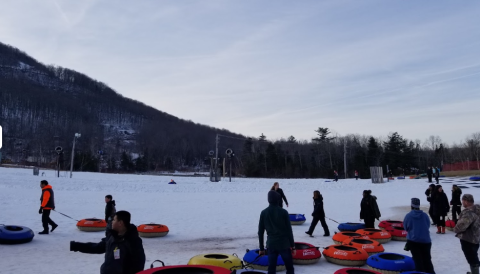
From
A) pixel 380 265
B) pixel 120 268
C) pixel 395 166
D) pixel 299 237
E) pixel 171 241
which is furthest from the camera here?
pixel 395 166

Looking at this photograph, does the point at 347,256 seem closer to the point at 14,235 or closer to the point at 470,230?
the point at 470,230

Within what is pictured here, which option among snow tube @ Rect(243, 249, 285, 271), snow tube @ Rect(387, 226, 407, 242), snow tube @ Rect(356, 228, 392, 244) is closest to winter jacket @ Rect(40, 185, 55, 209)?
snow tube @ Rect(243, 249, 285, 271)

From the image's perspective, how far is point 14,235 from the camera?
1088 cm

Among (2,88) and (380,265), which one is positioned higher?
(2,88)

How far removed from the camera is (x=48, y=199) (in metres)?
12.4

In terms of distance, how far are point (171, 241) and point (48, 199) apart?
4441 millimetres

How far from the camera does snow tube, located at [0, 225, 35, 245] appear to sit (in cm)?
1078

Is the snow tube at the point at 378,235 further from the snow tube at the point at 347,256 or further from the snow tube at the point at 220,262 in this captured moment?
the snow tube at the point at 220,262

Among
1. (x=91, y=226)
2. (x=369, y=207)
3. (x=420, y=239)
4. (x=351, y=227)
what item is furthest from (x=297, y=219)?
(x=420, y=239)

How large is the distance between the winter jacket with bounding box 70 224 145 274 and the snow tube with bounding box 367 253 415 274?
5730 millimetres

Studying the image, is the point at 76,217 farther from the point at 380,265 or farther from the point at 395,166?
the point at 395,166

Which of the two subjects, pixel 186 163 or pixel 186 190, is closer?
pixel 186 190

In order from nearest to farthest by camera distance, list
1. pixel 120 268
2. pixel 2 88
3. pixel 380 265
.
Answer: pixel 120 268
pixel 380 265
pixel 2 88

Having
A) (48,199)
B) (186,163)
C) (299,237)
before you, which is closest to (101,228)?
(48,199)
